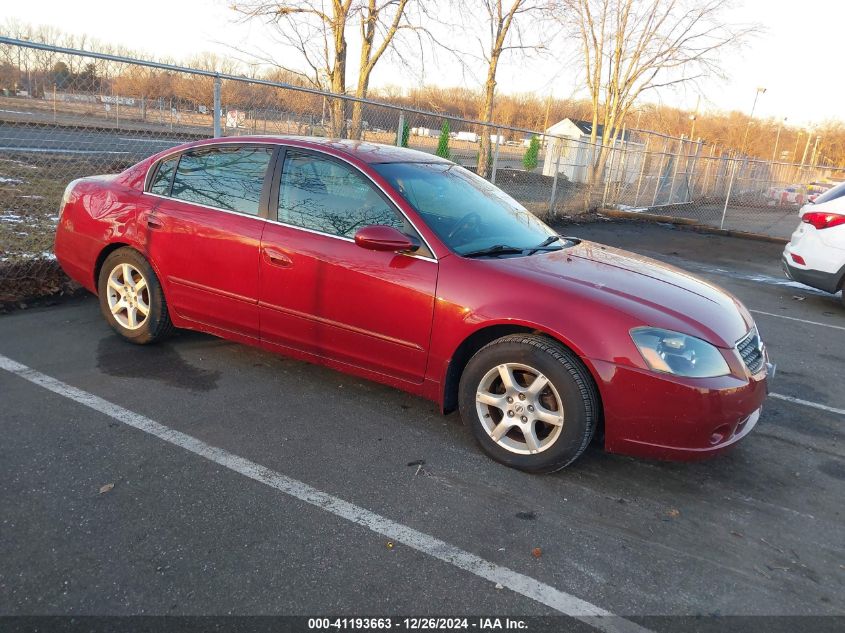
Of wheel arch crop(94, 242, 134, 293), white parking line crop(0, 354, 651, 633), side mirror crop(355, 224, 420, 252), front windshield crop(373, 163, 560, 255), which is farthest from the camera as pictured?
wheel arch crop(94, 242, 134, 293)

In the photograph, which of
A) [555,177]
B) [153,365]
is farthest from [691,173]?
[153,365]

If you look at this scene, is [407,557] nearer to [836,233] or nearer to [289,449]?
[289,449]

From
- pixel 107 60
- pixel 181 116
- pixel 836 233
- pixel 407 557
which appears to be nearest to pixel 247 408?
pixel 407 557

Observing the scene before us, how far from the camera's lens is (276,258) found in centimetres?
397

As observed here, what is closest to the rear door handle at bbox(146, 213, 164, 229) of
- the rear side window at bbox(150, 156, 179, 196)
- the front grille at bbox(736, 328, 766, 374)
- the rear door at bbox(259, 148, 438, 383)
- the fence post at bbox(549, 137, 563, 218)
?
the rear side window at bbox(150, 156, 179, 196)

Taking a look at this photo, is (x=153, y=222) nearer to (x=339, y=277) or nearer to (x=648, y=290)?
(x=339, y=277)

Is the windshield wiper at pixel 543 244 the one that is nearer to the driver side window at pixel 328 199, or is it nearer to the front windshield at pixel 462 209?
the front windshield at pixel 462 209

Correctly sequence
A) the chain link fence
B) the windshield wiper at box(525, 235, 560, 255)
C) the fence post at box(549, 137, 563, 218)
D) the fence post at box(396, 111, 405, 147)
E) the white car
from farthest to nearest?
the fence post at box(549, 137, 563, 218) → the fence post at box(396, 111, 405, 147) → the white car → the chain link fence → the windshield wiper at box(525, 235, 560, 255)

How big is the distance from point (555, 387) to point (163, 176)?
323 cm

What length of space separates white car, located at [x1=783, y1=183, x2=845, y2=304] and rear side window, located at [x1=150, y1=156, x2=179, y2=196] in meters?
7.25

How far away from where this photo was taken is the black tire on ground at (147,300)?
4535mm

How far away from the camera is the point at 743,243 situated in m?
14.7

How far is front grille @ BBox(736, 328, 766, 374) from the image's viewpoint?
335 centimetres

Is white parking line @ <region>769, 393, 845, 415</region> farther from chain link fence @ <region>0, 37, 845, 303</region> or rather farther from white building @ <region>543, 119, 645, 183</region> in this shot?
white building @ <region>543, 119, 645, 183</region>
